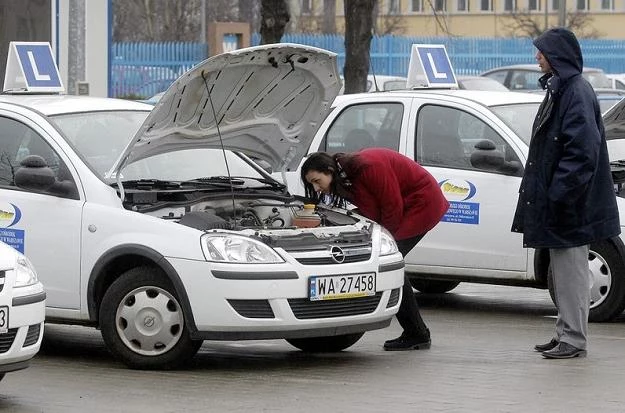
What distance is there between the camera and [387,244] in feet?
30.6

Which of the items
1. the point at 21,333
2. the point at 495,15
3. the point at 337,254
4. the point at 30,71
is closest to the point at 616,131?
the point at 337,254

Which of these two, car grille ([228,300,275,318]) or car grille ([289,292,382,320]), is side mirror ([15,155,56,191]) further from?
car grille ([289,292,382,320])

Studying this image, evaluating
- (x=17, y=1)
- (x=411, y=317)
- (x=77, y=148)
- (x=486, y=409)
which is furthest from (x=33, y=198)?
(x=17, y=1)

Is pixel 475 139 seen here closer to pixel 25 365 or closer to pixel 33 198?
pixel 33 198

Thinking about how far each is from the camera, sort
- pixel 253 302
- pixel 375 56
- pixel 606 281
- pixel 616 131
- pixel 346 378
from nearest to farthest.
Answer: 1. pixel 253 302
2. pixel 346 378
3. pixel 606 281
4. pixel 616 131
5. pixel 375 56

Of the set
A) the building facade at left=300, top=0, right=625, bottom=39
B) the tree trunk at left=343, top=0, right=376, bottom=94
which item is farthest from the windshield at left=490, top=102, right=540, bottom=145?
the building facade at left=300, top=0, right=625, bottom=39

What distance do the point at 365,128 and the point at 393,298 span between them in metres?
3.32

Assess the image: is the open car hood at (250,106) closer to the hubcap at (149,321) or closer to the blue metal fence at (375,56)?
the hubcap at (149,321)

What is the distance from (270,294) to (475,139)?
3.63 m

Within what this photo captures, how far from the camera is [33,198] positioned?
939 centimetres

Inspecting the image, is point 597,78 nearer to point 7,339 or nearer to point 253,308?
point 253,308

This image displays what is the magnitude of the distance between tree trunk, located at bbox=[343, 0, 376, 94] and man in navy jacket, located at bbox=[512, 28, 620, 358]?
12.2 metres

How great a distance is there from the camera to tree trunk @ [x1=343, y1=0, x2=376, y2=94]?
70.6 feet

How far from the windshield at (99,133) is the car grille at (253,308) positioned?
1.36 m
